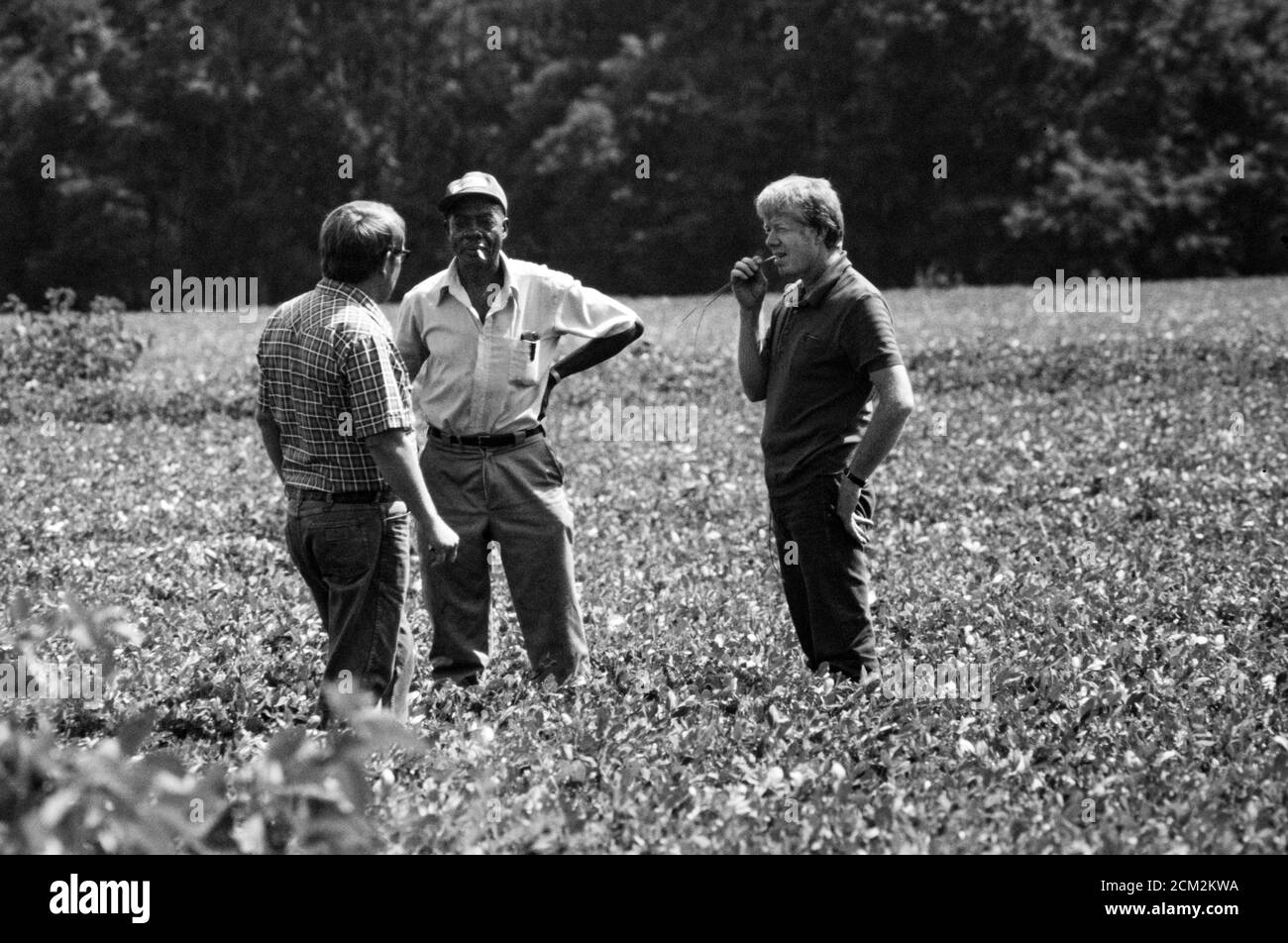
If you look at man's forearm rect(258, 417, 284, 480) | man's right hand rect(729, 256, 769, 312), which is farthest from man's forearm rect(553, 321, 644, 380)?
man's forearm rect(258, 417, 284, 480)

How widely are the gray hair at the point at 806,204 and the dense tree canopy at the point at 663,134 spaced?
4093 cm

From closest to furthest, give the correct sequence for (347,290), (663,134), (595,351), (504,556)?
(347,290)
(504,556)
(595,351)
(663,134)

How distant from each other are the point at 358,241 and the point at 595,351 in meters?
1.47

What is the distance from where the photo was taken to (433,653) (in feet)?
18.9

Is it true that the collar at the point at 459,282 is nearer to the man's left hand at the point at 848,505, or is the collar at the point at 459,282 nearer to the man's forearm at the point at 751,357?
the man's forearm at the point at 751,357

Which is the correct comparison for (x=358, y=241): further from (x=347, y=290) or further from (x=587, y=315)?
(x=587, y=315)

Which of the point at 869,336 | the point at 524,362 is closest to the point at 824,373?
the point at 869,336

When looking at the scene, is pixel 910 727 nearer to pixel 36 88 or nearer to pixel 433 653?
pixel 433 653

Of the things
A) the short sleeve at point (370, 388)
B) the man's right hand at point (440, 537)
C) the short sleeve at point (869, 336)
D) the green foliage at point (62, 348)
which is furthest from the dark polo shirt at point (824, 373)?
the green foliage at point (62, 348)

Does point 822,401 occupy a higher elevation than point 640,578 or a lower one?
higher

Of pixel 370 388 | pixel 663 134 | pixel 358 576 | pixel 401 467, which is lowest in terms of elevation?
pixel 358 576

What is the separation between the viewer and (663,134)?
167ft

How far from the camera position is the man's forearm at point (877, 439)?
4.96 metres
